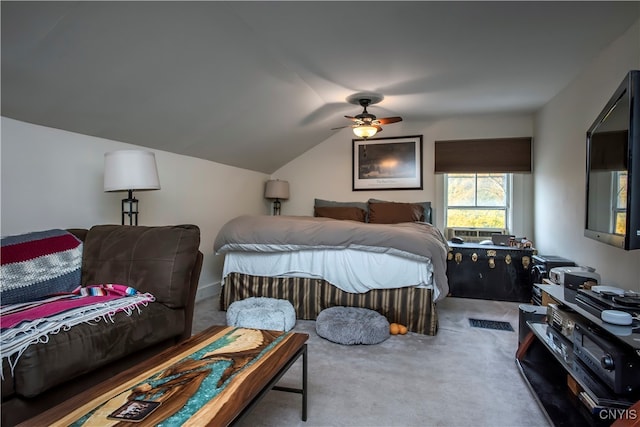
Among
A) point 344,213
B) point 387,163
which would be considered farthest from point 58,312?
point 387,163

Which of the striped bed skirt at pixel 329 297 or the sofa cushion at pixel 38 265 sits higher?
the sofa cushion at pixel 38 265

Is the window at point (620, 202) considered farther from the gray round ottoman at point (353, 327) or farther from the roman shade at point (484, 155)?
the roman shade at point (484, 155)

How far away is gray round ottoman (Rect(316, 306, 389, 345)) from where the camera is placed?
2.65 metres

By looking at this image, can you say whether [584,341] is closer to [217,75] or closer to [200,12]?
[200,12]

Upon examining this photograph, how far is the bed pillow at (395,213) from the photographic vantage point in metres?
4.73

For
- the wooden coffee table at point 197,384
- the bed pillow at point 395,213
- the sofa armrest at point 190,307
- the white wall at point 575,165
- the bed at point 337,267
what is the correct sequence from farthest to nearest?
the bed pillow at point 395,213 < the bed at point 337,267 < the white wall at point 575,165 < the sofa armrest at point 190,307 < the wooden coffee table at point 197,384

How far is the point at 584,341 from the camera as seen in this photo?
157 centimetres

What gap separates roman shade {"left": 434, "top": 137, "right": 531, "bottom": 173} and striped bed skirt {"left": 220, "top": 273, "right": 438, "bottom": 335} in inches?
103

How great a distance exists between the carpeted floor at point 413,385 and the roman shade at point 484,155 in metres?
2.54

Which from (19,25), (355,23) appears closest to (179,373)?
(19,25)

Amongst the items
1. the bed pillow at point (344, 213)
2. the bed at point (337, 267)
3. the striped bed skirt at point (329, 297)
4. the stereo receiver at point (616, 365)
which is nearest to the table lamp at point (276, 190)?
the bed pillow at point (344, 213)

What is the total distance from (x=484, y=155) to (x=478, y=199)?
0.60 metres

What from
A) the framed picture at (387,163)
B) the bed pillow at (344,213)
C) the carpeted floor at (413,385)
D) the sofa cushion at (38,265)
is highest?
the framed picture at (387,163)

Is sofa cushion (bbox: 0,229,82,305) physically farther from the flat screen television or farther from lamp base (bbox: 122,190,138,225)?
the flat screen television
